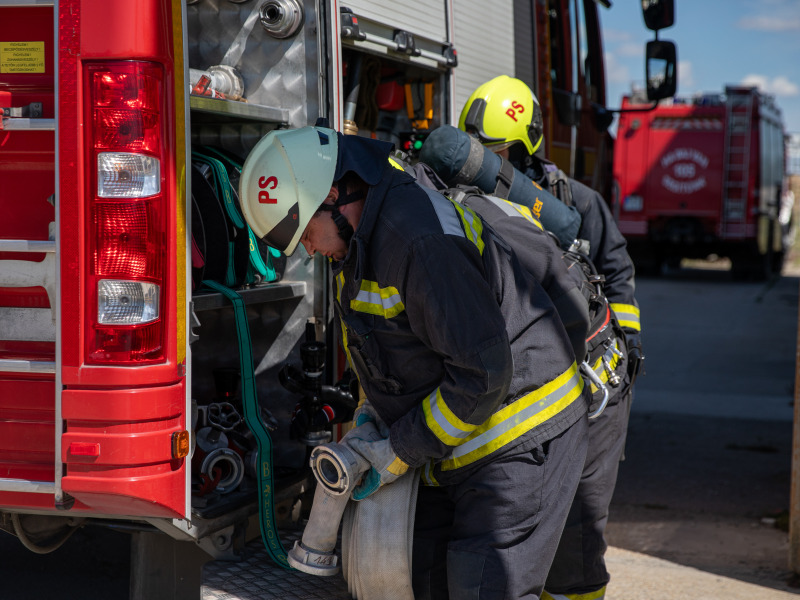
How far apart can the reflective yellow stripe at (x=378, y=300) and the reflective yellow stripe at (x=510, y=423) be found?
387 mm

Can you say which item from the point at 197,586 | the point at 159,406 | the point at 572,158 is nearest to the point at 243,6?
the point at 159,406

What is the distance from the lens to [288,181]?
7.34ft

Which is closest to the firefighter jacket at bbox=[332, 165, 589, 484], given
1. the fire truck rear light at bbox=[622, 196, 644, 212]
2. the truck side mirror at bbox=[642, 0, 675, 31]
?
the truck side mirror at bbox=[642, 0, 675, 31]

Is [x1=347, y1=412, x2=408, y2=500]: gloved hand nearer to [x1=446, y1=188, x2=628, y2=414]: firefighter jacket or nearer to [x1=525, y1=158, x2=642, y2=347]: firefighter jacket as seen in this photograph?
[x1=446, y1=188, x2=628, y2=414]: firefighter jacket

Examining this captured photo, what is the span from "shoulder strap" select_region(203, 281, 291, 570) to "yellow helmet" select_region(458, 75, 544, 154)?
1387mm

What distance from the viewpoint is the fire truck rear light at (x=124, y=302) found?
88.4 inches

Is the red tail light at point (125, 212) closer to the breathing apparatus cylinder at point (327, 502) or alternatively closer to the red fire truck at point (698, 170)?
the breathing apparatus cylinder at point (327, 502)

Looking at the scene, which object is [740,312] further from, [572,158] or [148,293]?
[148,293]

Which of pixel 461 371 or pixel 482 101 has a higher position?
pixel 482 101

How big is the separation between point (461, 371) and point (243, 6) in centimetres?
156

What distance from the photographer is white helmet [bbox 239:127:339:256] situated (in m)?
2.24

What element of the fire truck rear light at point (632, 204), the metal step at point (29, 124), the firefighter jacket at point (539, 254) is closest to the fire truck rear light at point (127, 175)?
the metal step at point (29, 124)

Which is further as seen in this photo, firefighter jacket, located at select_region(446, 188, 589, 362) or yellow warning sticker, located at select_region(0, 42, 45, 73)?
firefighter jacket, located at select_region(446, 188, 589, 362)

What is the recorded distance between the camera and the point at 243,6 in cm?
305
